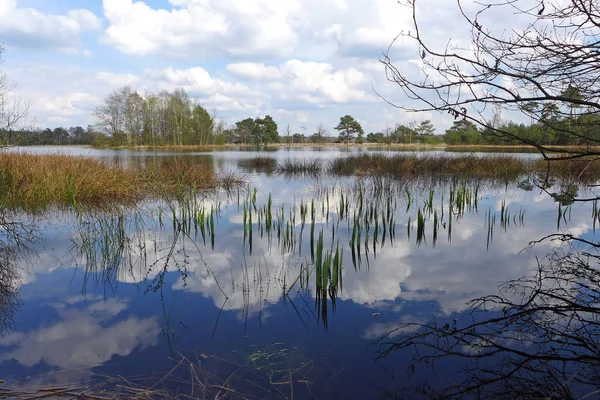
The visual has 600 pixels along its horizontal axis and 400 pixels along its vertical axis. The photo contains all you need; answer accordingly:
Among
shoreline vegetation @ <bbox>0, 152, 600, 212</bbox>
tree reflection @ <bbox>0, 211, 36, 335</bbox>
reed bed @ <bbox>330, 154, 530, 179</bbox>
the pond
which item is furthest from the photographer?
reed bed @ <bbox>330, 154, 530, 179</bbox>

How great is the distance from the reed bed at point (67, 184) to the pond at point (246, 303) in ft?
6.88

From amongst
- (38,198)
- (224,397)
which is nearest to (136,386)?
(224,397)

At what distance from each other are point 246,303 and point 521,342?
8.76ft

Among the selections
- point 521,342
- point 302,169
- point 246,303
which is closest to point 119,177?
point 246,303

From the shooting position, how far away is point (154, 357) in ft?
10.6

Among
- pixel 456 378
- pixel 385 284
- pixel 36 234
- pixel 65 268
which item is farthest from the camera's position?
pixel 36 234

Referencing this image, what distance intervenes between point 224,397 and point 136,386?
2.19 ft

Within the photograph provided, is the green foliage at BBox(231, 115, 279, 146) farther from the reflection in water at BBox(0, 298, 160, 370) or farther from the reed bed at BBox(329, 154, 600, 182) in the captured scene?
the reflection in water at BBox(0, 298, 160, 370)

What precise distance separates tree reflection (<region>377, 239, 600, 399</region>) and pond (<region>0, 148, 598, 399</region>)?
0.18ft

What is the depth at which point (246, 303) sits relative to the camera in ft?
14.4

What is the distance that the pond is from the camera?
2975mm

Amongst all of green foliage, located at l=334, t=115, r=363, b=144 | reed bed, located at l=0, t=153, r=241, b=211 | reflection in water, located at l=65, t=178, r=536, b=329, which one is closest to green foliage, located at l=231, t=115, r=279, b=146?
green foliage, located at l=334, t=115, r=363, b=144

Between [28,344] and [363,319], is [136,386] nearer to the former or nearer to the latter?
[28,344]

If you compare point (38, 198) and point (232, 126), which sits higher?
point (232, 126)
